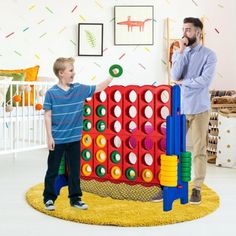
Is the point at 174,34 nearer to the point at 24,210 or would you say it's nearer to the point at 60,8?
the point at 60,8

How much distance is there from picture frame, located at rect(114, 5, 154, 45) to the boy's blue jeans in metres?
2.41

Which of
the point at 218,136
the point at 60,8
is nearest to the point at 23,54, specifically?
the point at 60,8

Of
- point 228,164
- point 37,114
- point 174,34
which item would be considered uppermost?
point 174,34

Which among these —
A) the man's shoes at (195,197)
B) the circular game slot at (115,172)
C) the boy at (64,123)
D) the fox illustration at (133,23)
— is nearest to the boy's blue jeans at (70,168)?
the boy at (64,123)

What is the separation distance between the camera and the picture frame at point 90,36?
14.8 ft

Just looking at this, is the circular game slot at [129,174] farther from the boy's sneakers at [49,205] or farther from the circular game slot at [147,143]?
the boy's sneakers at [49,205]

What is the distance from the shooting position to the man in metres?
2.46

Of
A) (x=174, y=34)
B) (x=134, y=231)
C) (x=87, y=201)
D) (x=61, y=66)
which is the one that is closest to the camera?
(x=134, y=231)

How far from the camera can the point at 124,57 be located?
14.9 feet

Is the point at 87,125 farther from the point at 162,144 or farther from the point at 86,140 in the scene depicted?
the point at 162,144

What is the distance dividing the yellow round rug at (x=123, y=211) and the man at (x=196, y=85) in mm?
133

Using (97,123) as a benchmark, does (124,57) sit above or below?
above

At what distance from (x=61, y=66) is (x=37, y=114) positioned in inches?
59.1

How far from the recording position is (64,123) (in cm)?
222
